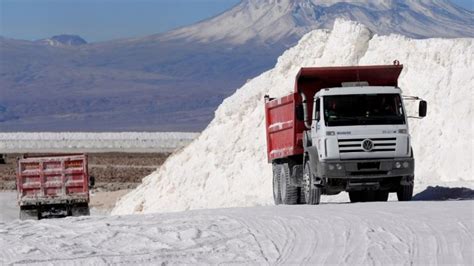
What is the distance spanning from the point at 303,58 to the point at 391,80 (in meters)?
14.4

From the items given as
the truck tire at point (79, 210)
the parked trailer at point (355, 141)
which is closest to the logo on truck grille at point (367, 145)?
the parked trailer at point (355, 141)

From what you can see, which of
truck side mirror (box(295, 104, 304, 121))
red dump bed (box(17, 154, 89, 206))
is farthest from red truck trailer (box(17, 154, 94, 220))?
truck side mirror (box(295, 104, 304, 121))

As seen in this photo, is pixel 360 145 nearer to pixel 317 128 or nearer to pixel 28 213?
pixel 317 128

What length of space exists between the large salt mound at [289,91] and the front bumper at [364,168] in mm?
7038

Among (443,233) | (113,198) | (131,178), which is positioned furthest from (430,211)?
(131,178)

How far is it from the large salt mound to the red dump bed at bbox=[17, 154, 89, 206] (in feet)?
13.2

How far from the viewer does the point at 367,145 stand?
2352 centimetres

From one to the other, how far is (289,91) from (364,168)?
1468 centimetres

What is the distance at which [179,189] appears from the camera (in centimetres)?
3684

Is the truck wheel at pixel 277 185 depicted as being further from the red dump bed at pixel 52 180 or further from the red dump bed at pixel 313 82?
the red dump bed at pixel 52 180

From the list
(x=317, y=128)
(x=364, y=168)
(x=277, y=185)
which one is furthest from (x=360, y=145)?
(x=277, y=185)

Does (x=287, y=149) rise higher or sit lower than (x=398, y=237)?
higher

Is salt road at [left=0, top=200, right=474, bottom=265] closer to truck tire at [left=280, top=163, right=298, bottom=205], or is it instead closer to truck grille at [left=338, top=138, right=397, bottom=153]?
truck grille at [left=338, top=138, right=397, bottom=153]

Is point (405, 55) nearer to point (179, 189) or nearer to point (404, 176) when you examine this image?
point (179, 189)
